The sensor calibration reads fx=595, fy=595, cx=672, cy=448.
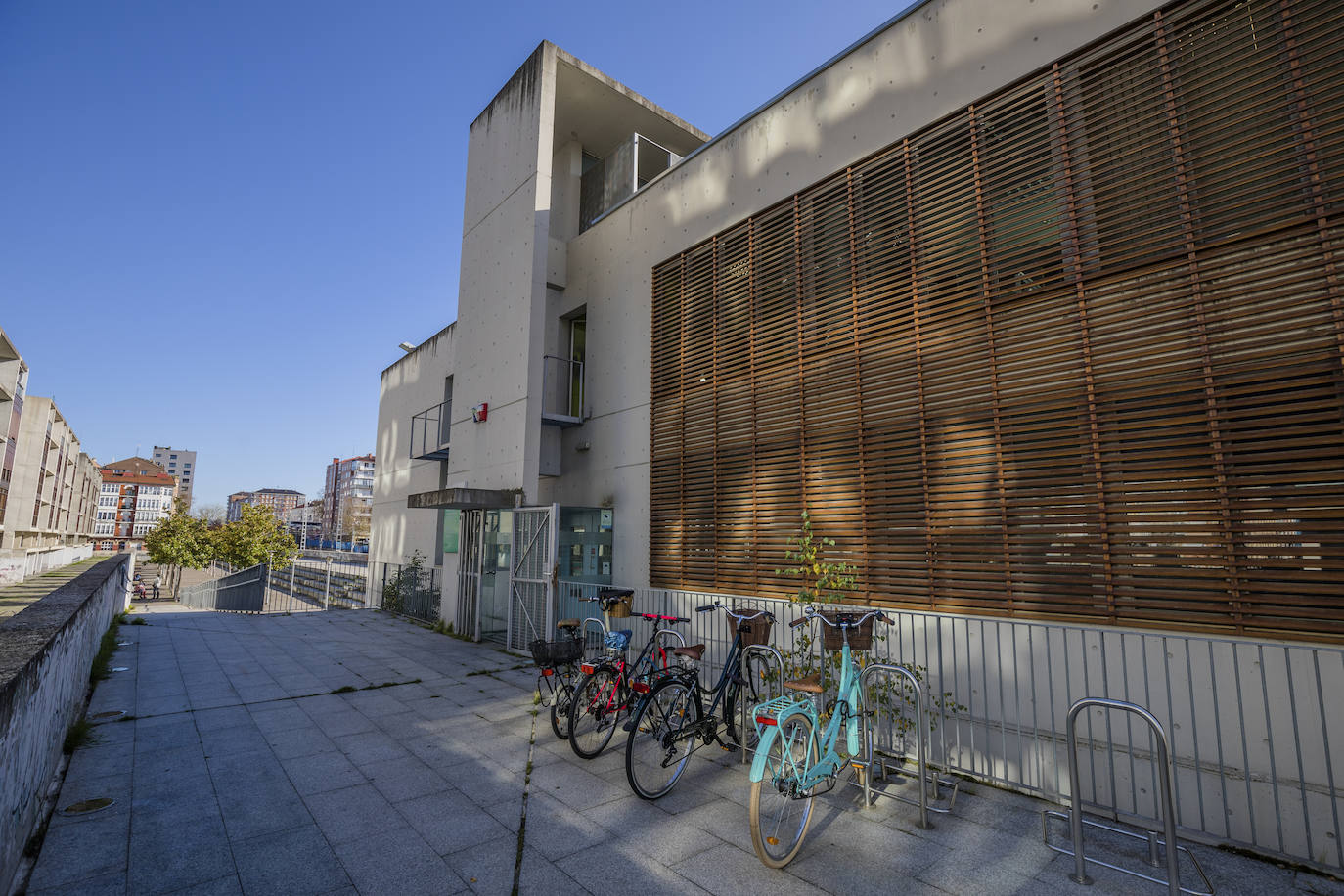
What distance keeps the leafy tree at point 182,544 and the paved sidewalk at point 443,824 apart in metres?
31.9

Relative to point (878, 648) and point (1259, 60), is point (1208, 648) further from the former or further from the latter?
point (1259, 60)

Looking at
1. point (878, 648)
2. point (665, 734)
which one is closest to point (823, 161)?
point (878, 648)

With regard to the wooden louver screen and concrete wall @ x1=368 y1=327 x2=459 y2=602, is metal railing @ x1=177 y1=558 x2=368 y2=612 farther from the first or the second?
the wooden louver screen

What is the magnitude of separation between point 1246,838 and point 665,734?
365 centimetres

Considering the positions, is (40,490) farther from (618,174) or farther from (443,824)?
(443,824)

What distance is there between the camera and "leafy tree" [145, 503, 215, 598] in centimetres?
3120

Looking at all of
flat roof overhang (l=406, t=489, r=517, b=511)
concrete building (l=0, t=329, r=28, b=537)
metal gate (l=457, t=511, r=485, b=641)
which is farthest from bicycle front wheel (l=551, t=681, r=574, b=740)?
concrete building (l=0, t=329, r=28, b=537)

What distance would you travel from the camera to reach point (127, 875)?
119 inches

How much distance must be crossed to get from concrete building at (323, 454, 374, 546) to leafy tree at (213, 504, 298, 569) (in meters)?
69.0

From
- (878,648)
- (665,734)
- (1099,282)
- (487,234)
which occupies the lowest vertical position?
(665,734)

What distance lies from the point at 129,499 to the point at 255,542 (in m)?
118

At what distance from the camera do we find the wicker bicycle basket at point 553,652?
5.05m

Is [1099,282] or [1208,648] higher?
[1099,282]

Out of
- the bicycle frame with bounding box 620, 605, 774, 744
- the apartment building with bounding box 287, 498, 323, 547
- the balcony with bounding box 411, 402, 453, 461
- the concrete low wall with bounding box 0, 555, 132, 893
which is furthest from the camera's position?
the apartment building with bounding box 287, 498, 323, 547
